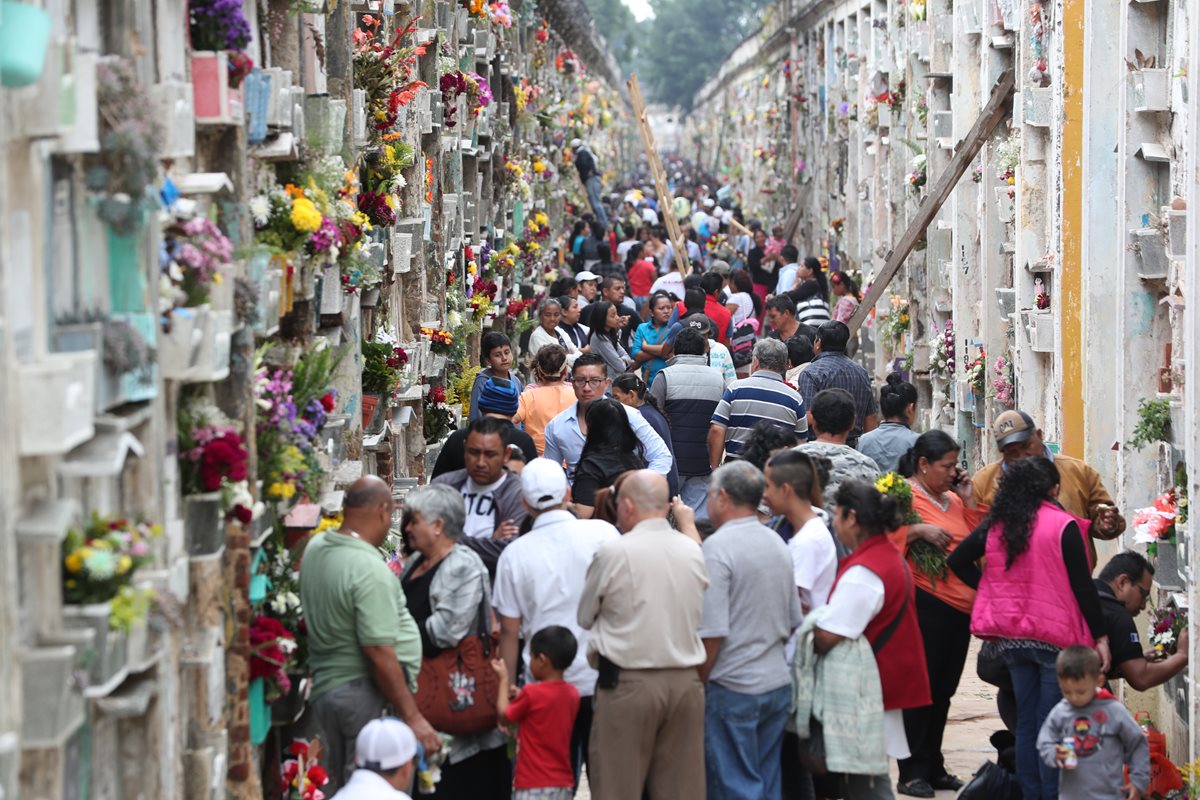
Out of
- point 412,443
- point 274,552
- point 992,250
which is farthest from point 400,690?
point 992,250

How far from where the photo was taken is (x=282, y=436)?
674 centimetres

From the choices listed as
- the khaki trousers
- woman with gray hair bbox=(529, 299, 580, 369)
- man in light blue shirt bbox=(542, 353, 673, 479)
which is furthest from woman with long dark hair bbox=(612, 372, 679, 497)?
woman with gray hair bbox=(529, 299, 580, 369)

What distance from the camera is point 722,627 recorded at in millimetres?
6797

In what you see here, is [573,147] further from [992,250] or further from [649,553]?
[649,553]

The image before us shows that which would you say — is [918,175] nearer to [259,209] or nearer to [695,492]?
[695,492]

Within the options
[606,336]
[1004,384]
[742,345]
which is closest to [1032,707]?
[606,336]

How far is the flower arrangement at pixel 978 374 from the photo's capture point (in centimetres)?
1448

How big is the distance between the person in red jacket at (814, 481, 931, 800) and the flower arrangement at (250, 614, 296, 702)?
1.97m

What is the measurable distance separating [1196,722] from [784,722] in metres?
2.16

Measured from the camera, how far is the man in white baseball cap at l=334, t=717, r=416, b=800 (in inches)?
227

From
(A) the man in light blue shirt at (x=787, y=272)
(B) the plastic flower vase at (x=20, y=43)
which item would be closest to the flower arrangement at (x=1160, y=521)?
(B) the plastic flower vase at (x=20, y=43)

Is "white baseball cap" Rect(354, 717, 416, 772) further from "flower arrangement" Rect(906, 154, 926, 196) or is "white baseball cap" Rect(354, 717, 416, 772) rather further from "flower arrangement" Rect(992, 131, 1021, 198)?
"flower arrangement" Rect(906, 154, 926, 196)

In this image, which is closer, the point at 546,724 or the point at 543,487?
the point at 546,724

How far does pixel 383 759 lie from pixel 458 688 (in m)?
1.10
